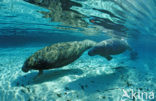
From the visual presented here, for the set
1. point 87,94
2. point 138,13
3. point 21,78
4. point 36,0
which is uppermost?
point 138,13

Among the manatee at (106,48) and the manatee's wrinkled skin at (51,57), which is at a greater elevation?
the manatee at (106,48)

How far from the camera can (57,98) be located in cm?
481

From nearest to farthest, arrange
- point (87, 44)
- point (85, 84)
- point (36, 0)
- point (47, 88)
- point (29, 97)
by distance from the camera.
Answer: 1. point (29, 97)
2. point (47, 88)
3. point (85, 84)
4. point (87, 44)
5. point (36, 0)

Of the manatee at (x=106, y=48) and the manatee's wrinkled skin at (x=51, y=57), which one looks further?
the manatee at (x=106, y=48)

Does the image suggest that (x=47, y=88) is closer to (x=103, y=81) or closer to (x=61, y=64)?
(x=61, y=64)

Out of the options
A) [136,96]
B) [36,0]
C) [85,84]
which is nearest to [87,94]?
[85,84]

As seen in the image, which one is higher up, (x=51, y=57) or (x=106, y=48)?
(x=106, y=48)

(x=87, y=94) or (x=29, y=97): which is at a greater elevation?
(x=87, y=94)

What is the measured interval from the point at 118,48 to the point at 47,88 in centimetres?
584

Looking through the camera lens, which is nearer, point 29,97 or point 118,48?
point 29,97

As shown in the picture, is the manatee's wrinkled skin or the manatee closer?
the manatee's wrinkled skin

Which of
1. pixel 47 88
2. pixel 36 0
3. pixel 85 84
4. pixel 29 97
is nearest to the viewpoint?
pixel 29 97

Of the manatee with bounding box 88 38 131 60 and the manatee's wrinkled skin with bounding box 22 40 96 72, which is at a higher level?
the manatee with bounding box 88 38 131 60

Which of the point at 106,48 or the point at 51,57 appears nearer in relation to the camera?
the point at 51,57
